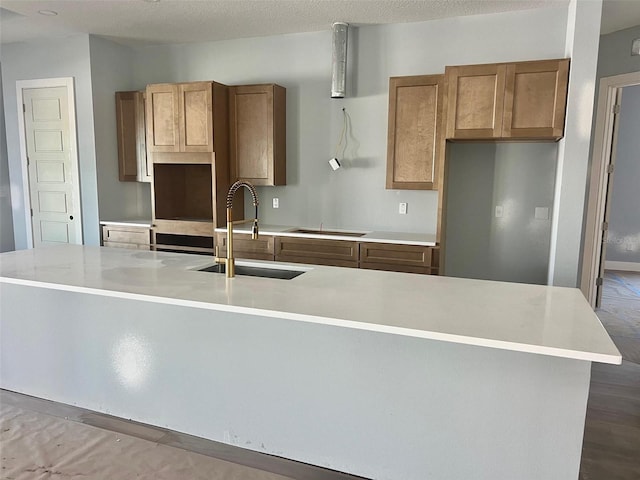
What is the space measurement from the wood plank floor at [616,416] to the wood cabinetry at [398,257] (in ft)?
4.64

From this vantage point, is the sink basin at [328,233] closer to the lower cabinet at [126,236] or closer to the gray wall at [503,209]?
the gray wall at [503,209]

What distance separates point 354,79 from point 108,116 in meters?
2.64

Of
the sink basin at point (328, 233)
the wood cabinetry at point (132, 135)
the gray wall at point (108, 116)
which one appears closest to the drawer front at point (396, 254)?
the sink basin at point (328, 233)

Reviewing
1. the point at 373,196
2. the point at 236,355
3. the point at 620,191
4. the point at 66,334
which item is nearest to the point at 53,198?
the point at 66,334

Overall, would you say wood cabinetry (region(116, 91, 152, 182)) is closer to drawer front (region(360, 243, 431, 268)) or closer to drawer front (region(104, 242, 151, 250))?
drawer front (region(104, 242, 151, 250))

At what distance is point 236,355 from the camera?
92.0 inches

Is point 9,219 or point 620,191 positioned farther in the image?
point 620,191

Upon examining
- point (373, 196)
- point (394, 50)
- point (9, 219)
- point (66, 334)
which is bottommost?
point (66, 334)

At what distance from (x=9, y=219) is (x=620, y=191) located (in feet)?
26.8

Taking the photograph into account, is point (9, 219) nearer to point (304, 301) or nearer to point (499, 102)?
point (304, 301)

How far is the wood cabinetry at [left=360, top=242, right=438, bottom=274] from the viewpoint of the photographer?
382cm

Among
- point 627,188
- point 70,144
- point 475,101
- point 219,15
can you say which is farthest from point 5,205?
point 627,188

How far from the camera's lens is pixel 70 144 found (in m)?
4.96

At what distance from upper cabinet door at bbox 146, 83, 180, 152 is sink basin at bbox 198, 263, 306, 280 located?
87.3 inches
